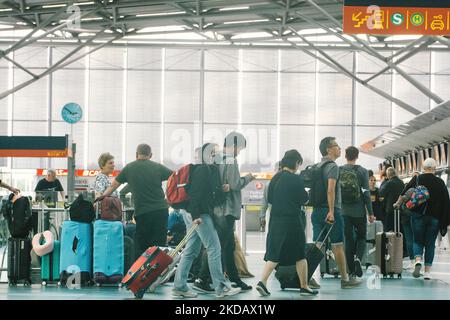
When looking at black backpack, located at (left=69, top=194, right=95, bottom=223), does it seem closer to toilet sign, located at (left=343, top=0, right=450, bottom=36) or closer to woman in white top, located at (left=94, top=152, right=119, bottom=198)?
woman in white top, located at (left=94, top=152, right=119, bottom=198)

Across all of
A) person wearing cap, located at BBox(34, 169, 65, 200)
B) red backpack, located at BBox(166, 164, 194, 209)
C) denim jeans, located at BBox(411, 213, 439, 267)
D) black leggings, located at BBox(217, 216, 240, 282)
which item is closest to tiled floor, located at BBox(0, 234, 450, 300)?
black leggings, located at BBox(217, 216, 240, 282)

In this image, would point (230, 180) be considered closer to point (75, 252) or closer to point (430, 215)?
point (75, 252)

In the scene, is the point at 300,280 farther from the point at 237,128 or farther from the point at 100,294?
the point at 237,128

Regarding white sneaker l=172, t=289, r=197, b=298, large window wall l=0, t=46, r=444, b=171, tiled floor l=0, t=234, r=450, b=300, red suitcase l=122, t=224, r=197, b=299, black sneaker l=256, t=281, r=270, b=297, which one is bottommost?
tiled floor l=0, t=234, r=450, b=300

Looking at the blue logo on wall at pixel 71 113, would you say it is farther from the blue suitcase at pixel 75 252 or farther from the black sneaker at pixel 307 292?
the black sneaker at pixel 307 292

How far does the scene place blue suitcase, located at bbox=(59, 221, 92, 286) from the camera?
999 cm

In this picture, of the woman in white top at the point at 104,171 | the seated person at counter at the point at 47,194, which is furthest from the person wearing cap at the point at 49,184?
the woman in white top at the point at 104,171

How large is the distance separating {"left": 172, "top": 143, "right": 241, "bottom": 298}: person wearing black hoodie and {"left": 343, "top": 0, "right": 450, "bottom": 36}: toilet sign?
82.4 inches

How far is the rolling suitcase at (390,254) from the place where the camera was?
12.1 meters

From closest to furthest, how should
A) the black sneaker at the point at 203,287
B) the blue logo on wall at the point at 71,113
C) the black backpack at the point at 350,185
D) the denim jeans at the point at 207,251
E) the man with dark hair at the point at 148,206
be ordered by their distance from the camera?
the denim jeans at the point at 207,251
the man with dark hair at the point at 148,206
the black sneaker at the point at 203,287
the black backpack at the point at 350,185
the blue logo on wall at the point at 71,113

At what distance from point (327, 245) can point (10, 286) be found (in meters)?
4.15

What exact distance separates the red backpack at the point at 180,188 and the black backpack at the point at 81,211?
146 cm

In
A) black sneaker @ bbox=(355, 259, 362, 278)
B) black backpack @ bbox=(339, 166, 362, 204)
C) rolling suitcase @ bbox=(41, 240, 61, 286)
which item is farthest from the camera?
black sneaker @ bbox=(355, 259, 362, 278)
